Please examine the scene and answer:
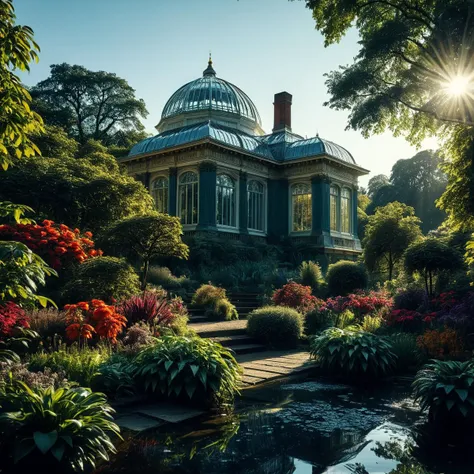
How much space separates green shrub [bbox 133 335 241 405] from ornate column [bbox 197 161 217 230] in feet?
51.7

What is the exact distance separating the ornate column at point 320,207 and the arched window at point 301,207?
0.42 m

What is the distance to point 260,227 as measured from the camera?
980 inches

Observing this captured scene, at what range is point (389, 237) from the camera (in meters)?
17.7

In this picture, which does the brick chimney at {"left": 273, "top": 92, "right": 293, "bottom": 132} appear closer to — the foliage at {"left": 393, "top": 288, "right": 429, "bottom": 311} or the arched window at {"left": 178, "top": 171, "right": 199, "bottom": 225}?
the arched window at {"left": 178, "top": 171, "right": 199, "bottom": 225}

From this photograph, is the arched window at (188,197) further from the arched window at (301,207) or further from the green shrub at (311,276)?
the green shrub at (311,276)

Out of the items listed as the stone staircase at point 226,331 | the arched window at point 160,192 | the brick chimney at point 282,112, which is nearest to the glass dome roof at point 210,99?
the brick chimney at point 282,112

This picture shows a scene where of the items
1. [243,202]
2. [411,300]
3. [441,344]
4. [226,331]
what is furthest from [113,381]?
[243,202]

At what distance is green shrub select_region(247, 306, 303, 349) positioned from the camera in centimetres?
1010

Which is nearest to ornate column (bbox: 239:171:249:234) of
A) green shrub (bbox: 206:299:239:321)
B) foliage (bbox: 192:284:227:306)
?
foliage (bbox: 192:284:227:306)

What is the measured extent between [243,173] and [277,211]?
10.0 feet

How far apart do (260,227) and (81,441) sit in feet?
70.3

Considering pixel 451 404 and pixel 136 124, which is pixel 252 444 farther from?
pixel 136 124

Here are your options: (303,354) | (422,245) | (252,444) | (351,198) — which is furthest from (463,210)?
(351,198)

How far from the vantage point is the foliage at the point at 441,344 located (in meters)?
7.97
